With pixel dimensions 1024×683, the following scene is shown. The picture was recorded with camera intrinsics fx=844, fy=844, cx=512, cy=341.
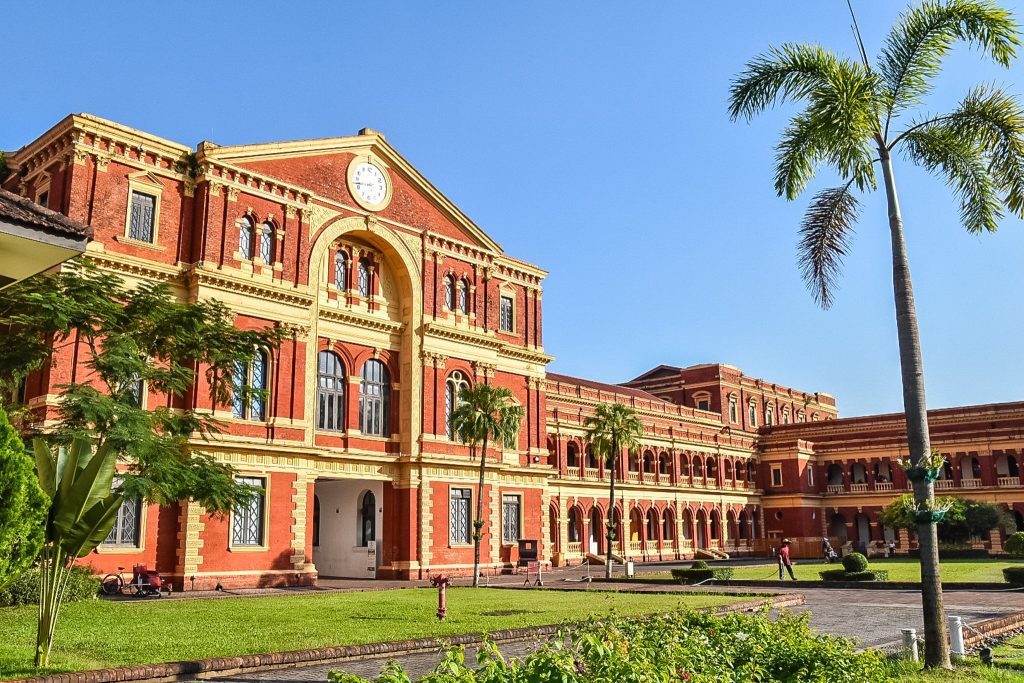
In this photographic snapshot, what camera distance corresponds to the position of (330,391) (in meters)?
33.9

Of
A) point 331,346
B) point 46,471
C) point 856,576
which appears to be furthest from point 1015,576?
point 46,471

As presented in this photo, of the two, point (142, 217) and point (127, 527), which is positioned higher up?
point (142, 217)

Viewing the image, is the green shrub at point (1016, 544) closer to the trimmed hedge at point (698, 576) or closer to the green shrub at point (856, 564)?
the green shrub at point (856, 564)

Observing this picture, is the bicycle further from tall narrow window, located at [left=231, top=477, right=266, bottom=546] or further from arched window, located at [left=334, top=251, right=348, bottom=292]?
arched window, located at [left=334, top=251, right=348, bottom=292]

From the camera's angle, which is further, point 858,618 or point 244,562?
point 244,562

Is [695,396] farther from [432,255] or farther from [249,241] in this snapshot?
[249,241]

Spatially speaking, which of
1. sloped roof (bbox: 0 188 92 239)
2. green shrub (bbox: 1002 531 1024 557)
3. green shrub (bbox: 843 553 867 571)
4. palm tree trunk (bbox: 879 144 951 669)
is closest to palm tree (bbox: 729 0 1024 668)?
palm tree trunk (bbox: 879 144 951 669)

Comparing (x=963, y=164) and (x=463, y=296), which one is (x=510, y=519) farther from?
(x=963, y=164)

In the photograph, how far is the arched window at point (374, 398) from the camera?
3519cm

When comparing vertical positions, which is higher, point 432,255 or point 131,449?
point 432,255

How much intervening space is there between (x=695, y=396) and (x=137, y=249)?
59.3m

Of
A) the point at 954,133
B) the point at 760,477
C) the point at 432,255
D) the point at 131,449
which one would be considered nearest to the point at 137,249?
the point at 131,449

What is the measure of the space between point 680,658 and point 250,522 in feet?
80.5

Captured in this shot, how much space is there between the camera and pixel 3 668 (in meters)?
11.4
